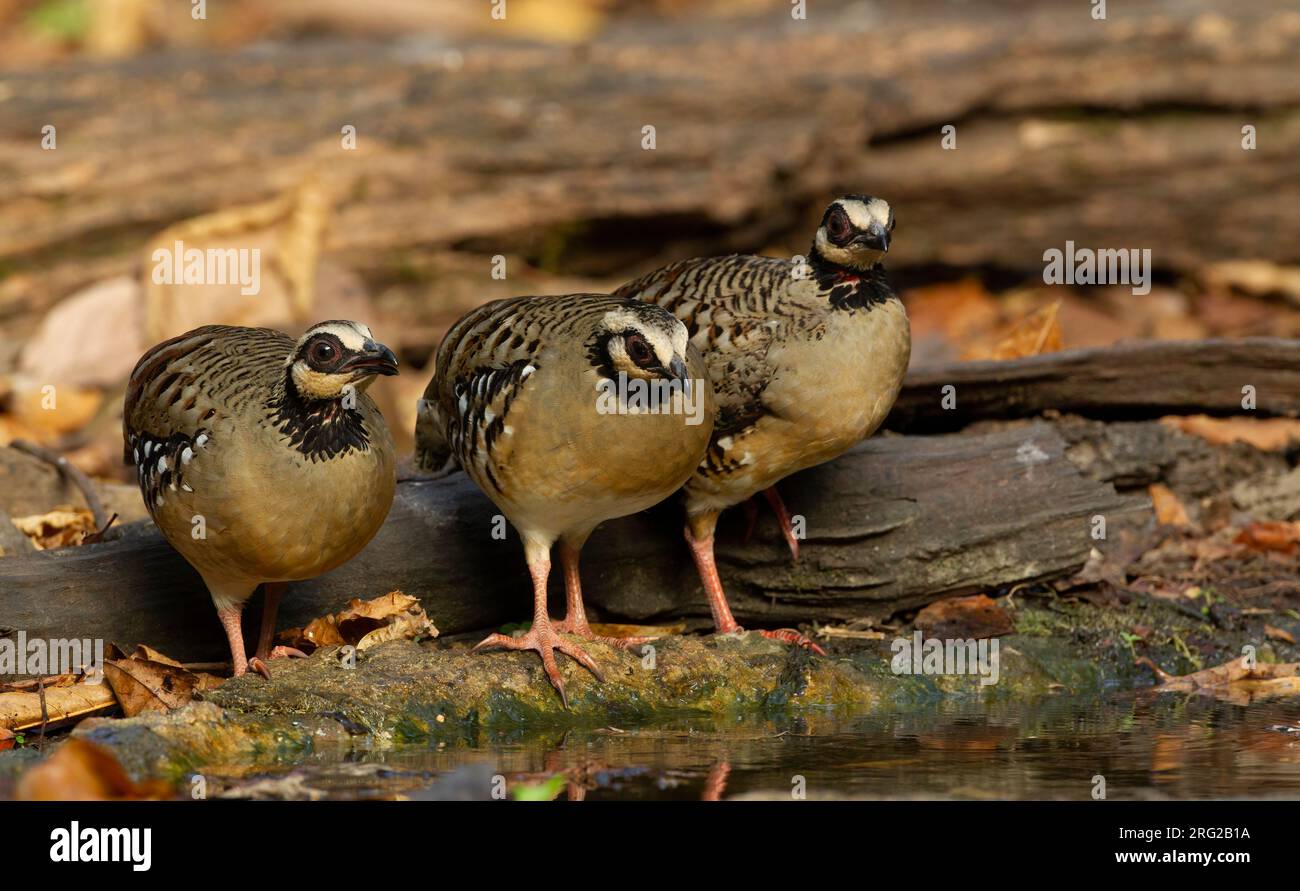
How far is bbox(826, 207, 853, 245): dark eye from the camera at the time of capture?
20.4 feet

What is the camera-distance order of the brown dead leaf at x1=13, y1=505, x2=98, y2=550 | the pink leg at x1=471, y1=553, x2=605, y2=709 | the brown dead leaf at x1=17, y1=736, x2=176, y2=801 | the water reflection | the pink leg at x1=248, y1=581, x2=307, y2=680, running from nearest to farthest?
the brown dead leaf at x1=17, y1=736, x2=176, y2=801
the water reflection
the pink leg at x1=471, y1=553, x2=605, y2=709
the pink leg at x1=248, y1=581, x2=307, y2=680
the brown dead leaf at x1=13, y1=505, x2=98, y2=550

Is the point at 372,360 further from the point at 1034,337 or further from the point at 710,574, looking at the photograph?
the point at 1034,337

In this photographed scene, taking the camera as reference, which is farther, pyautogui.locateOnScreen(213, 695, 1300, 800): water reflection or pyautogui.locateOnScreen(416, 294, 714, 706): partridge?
pyautogui.locateOnScreen(416, 294, 714, 706): partridge

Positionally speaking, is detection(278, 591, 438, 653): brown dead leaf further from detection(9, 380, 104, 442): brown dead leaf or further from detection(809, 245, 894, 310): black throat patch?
detection(9, 380, 104, 442): brown dead leaf

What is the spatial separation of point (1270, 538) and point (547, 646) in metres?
4.03

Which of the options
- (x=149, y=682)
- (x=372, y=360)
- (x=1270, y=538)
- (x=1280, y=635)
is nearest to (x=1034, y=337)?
(x=1270, y=538)

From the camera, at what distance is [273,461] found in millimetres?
5621

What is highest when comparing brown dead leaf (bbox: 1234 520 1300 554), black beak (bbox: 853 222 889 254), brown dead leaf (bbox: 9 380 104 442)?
black beak (bbox: 853 222 889 254)

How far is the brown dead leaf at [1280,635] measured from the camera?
7.21m

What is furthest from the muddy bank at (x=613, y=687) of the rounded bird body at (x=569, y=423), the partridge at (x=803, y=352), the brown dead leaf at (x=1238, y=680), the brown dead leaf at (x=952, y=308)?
the brown dead leaf at (x=952, y=308)

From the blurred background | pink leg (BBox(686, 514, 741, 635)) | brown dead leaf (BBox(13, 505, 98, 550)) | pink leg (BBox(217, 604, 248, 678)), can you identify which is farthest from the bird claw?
the blurred background

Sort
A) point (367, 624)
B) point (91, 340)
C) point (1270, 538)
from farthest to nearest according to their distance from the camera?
point (91, 340)
point (1270, 538)
point (367, 624)

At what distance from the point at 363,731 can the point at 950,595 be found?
2.89m

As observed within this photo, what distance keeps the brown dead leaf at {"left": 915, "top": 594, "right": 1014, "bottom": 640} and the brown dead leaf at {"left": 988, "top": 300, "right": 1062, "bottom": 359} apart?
1820mm
